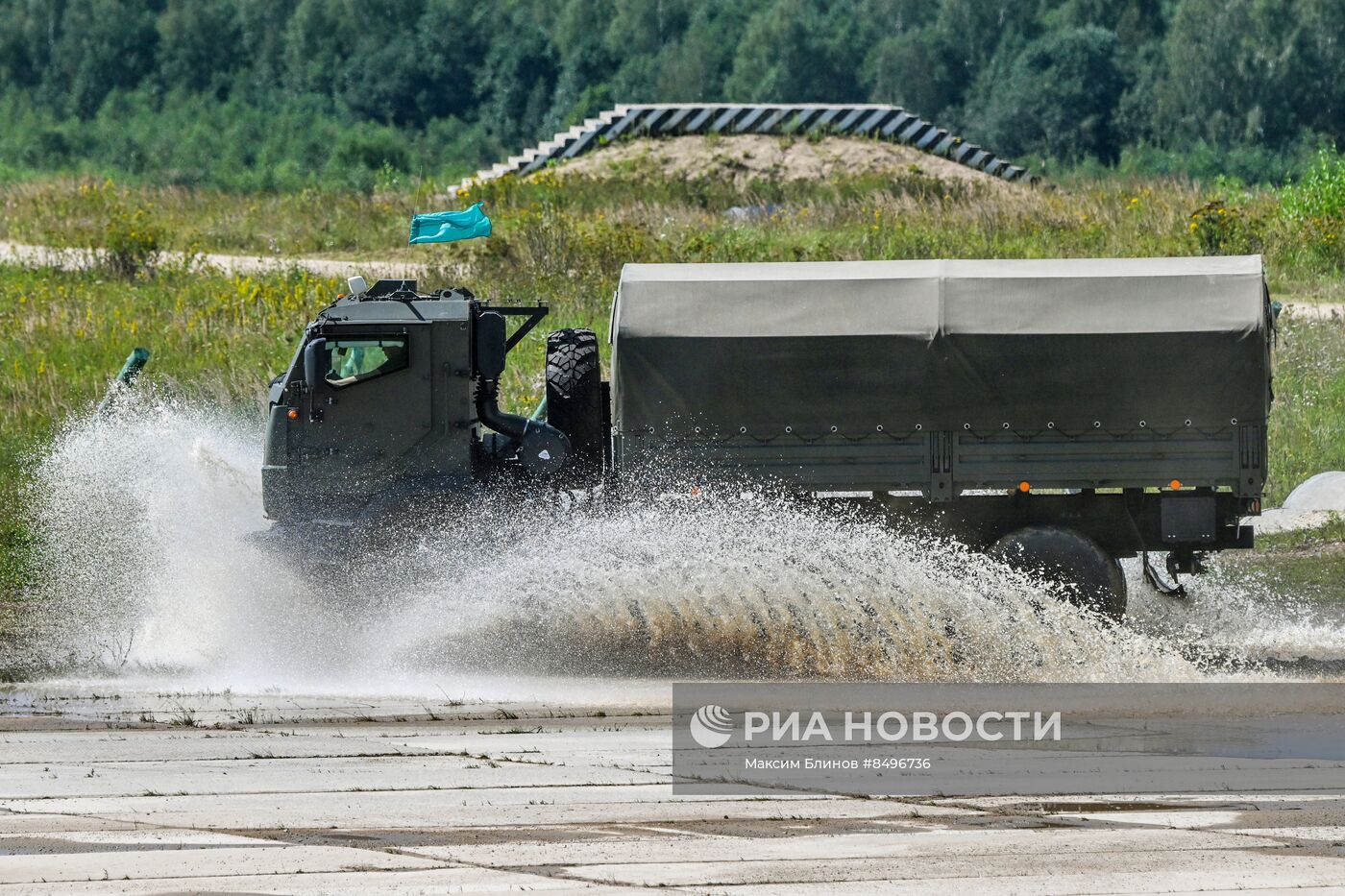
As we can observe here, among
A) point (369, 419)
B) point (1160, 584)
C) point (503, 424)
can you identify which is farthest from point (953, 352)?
point (369, 419)

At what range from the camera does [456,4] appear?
9862 cm

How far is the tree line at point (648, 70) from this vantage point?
8706cm

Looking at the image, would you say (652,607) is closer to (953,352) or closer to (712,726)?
(712,726)

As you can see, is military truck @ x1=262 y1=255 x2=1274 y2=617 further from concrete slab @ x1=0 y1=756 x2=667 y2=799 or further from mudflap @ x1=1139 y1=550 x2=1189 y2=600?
concrete slab @ x1=0 y1=756 x2=667 y2=799

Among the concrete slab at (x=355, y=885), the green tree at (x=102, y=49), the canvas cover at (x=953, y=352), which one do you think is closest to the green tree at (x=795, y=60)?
the green tree at (x=102, y=49)

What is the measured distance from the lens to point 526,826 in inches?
340

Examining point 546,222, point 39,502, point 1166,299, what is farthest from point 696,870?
point 546,222

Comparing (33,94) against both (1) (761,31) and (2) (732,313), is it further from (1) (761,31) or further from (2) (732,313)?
(2) (732,313)

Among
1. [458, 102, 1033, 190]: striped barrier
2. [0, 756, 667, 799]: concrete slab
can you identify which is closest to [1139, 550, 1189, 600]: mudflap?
[0, 756, 667, 799]: concrete slab

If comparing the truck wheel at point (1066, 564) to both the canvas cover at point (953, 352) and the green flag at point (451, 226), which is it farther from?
the green flag at point (451, 226)

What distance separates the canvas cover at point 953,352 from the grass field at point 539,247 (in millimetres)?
7034

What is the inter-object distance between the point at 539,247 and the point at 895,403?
54.1 feet

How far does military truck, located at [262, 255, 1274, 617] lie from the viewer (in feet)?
41.9

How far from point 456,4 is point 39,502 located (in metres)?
83.4
